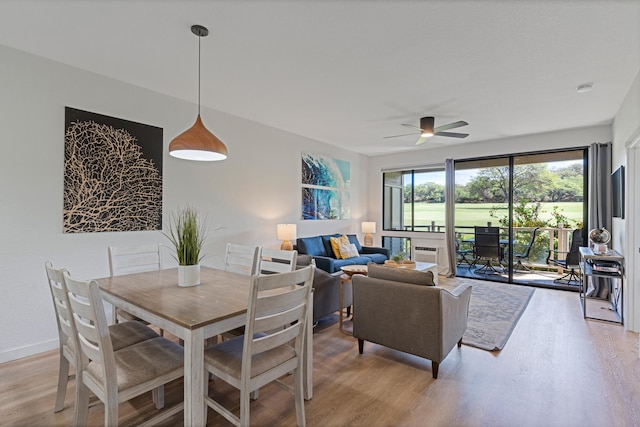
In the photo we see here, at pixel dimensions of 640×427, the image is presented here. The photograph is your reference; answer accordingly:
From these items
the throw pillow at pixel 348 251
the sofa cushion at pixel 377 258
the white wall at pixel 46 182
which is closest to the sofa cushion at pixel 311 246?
the throw pillow at pixel 348 251

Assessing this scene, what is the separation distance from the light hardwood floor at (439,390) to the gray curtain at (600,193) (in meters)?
1.76

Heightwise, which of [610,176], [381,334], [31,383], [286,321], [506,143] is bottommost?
[31,383]

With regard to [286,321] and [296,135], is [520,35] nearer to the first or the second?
[286,321]

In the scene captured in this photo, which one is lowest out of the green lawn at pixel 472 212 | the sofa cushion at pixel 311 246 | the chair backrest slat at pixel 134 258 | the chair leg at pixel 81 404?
the chair leg at pixel 81 404

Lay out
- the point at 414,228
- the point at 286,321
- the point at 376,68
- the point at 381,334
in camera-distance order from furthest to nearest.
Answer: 1. the point at 414,228
2. the point at 376,68
3. the point at 381,334
4. the point at 286,321

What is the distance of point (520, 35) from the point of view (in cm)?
237

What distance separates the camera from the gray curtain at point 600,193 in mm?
4605

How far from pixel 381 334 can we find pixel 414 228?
Result: 4567 mm

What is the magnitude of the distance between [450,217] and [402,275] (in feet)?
13.4

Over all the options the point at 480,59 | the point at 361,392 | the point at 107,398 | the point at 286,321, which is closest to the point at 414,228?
the point at 480,59

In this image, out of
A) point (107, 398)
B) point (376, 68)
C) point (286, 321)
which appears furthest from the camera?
point (376, 68)

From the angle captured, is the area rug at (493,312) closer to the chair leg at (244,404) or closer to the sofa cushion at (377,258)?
the sofa cushion at (377,258)

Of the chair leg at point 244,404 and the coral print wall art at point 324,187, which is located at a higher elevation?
the coral print wall art at point 324,187

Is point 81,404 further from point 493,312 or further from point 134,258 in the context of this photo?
point 493,312
